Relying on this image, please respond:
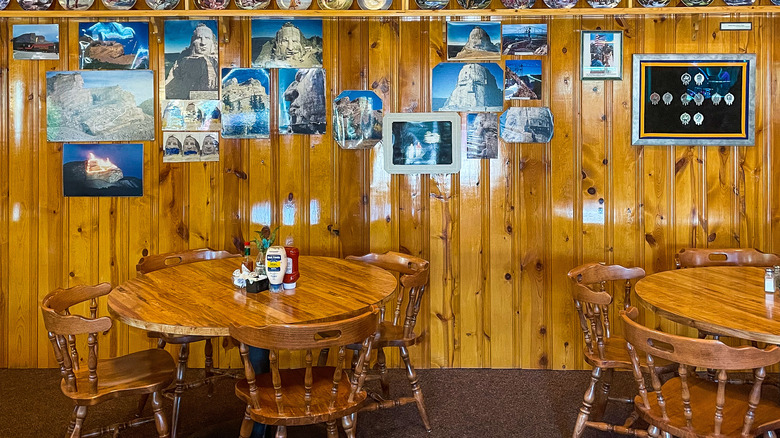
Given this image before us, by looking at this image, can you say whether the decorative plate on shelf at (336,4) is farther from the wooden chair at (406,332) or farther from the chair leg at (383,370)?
the chair leg at (383,370)

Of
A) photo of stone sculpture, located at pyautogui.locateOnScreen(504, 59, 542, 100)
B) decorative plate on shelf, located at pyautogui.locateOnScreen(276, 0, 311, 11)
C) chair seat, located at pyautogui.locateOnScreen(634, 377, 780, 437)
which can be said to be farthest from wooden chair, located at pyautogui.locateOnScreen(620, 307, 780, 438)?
decorative plate on shelf, located at pyautogui.locateOnScreen(276, 0, 311, 11)

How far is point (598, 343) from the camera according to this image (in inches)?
101

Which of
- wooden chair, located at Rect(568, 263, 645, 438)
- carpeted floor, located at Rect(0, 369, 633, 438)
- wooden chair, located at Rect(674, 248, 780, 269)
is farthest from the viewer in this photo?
wooden chair, located at Rect(674, 248, 780, 269)

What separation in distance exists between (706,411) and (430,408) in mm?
1444

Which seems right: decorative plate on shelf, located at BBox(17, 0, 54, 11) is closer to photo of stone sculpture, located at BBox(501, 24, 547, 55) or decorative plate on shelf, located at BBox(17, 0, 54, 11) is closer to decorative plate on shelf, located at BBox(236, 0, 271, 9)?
decorative plate on shelf, located at BBox(236, 0, 271, 9)

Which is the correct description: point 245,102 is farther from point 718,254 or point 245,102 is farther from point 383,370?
point 718,254

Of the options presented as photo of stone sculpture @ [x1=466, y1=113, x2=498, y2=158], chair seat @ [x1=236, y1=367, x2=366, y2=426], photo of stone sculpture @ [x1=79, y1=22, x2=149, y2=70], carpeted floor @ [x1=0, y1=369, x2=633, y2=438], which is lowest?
carpeted floor @ [x1=0, y1=369, x2=633, y2=438]

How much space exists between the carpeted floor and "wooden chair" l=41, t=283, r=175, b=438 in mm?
532

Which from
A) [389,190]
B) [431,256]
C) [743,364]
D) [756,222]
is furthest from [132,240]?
[756,222]

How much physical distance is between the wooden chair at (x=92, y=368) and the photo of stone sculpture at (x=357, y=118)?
1668 millimetres

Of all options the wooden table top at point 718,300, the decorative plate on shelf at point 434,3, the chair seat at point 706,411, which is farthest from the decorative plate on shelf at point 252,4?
the chair seat at point 706,411

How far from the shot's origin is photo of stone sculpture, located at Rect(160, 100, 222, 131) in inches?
146

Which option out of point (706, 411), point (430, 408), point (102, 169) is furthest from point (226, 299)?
point (102, 169)

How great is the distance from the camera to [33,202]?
3.74 metres
